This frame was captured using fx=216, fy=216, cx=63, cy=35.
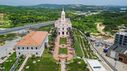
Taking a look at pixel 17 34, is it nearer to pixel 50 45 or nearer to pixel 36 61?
Result: pixel 50 45

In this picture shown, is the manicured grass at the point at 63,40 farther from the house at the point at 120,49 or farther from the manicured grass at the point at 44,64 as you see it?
the house at the point at 120,49

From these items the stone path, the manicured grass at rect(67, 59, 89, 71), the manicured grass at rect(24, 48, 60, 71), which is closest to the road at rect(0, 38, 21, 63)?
the manicured grass at rect(24, 48, 60, 71)

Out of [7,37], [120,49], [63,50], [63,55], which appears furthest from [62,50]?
[7,37]

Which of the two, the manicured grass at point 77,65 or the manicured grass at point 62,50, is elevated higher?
the manicured grass at point 77,65

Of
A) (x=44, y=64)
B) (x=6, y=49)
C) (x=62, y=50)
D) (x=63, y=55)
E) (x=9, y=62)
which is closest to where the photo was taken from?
(x=44, y=64)

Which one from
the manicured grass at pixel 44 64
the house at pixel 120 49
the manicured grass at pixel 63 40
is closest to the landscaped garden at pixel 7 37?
the manicured grass at pixel 63 40

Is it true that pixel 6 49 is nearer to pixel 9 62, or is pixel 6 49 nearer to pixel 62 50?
pixel 9 62
